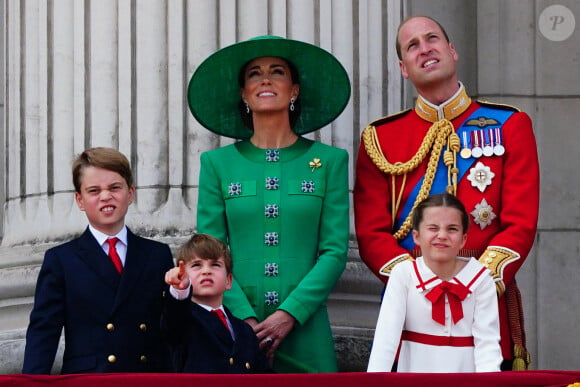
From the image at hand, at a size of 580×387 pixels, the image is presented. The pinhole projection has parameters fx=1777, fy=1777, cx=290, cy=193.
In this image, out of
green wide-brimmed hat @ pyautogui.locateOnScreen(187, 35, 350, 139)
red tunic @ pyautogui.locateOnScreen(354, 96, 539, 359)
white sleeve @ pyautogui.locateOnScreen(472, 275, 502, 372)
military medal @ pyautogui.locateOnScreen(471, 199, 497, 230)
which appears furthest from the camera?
green wide-brimmed hat @ pyautogui.locateOnScreen(187, 35, 350, 139)

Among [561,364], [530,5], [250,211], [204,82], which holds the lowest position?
[561,364]

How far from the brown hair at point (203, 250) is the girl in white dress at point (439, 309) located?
0.61m

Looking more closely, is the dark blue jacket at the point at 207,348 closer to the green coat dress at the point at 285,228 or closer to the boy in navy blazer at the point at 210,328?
the boy in navy blazer at the point at 210,328

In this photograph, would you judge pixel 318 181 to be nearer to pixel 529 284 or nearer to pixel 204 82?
pixel 204 82

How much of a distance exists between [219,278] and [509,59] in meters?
3.51

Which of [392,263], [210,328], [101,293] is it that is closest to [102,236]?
[101,293]

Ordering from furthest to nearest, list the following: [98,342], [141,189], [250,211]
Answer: [141,189]
[250,211]
[98,342]

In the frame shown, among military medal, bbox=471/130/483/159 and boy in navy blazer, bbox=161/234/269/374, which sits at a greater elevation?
military medal, bbox=471/130/483/159

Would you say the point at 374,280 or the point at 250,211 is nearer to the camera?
the point at 250,211

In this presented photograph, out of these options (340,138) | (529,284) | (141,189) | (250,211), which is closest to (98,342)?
(250,211)

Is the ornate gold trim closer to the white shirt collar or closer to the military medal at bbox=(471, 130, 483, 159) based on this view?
the military medal at bbox=(471, 130, 483, 159)

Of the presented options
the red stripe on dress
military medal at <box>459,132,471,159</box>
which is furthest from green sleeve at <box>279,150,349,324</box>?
the red stripe on dress

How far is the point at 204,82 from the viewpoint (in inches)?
272

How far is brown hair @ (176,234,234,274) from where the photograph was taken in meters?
6.23
